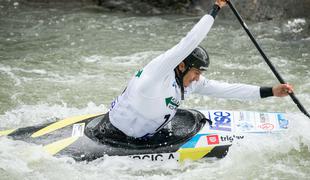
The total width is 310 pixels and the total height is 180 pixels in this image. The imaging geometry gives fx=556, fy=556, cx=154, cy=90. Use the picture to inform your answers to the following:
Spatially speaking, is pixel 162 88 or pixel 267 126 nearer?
pixel 162 88

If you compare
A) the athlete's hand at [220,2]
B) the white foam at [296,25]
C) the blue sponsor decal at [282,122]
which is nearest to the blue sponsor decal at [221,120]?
the blue sponsor decal at [282,122]

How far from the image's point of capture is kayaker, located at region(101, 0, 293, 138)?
4895mm

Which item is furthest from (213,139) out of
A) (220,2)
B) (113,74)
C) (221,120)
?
(113,74)

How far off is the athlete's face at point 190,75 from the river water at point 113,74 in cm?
86

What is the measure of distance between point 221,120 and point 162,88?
101 centimetres

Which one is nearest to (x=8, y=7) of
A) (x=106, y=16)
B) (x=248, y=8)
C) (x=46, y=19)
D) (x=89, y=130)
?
(x=46, y=19)

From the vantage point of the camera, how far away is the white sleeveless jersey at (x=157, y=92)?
488cm

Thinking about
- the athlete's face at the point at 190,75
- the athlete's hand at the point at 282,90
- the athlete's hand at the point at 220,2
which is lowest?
the athlete's hand at the point at 282,90

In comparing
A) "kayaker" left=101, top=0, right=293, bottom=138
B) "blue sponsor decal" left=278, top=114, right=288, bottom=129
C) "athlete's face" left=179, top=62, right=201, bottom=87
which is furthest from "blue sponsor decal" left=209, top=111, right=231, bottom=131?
"athlete's face" left=179, top=62, right=201, bottom=87

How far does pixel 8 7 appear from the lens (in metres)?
14.0

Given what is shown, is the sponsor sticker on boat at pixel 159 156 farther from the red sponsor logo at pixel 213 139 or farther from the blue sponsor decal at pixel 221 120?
the blue sponsor decal at pixel 221 120

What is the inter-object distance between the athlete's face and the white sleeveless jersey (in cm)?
9

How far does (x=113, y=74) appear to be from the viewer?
9.40 m

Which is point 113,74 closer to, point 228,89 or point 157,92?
point 228,89
